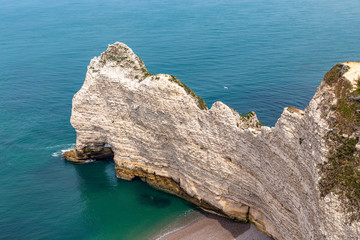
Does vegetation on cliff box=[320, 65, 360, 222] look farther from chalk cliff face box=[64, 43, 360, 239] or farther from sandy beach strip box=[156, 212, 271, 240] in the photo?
sandy beach strip box=[156, 212, 271, 240]

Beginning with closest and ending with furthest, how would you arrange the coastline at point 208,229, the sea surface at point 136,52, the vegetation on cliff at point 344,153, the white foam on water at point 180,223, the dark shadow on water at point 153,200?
the vegetation on cliff at point 344,153, the coastline at point 208,229, the white foam on water at point 180,223, the sea surface at point 136,52, the dark shadow on water at point 153,200

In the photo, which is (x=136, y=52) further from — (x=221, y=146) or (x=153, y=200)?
(x=221, y=146)

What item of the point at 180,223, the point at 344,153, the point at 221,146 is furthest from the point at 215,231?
the point at 344,153

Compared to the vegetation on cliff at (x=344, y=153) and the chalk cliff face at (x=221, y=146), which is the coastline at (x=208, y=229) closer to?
the chalk cliff face at (x=221, y=146)

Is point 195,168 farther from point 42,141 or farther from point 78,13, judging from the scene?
point 78,13

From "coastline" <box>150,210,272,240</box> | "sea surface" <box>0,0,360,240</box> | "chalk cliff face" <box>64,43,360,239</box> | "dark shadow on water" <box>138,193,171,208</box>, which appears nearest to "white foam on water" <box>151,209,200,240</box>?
"coastline" <box>150,210,272,240</box>

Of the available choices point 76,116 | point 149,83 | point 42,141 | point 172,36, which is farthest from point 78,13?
point 149,83

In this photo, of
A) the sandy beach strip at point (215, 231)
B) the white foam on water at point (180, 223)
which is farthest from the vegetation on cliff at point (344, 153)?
the white foam on water at point (180, 223)
